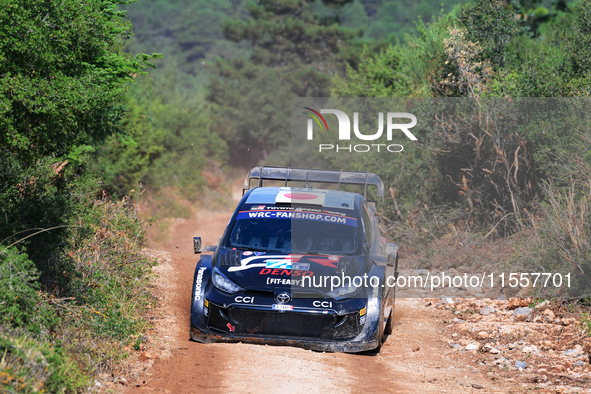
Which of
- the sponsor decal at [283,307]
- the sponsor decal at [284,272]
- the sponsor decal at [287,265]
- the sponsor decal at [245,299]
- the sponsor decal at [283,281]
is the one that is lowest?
the sponsor decal at [283,307]

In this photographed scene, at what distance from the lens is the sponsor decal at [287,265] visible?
→ 23.8 ft

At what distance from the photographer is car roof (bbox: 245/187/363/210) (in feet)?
28.1

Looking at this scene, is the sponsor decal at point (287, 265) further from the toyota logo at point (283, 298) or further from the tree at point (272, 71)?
the tree at point (272, 71)

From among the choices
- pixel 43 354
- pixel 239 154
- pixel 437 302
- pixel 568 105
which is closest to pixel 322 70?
pixel 239 154

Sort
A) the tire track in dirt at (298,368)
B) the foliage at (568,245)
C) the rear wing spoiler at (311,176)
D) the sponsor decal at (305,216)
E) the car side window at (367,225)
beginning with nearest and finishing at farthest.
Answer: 1. the tire track in dirt at (298,368)
2. the sponsor decal at (305,216)
3. the car side window at (367,225)
4. the rear wing spoiler at (311,176)
5. the foliage at (568,245)

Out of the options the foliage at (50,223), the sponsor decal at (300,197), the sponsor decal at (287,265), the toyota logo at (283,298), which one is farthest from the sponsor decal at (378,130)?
the toyota logo at (283,298)

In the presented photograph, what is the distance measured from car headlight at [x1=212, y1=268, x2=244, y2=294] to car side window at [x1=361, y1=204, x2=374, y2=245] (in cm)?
205

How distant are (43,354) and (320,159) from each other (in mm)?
20606

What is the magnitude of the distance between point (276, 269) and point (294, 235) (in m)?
0.98

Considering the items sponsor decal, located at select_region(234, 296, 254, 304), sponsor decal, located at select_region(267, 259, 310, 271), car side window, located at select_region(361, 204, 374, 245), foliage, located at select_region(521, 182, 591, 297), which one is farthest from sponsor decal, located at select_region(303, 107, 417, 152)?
sponsor decal, located at select_region(234, 296, 254, 304)

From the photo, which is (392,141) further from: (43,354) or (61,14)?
(43,354)

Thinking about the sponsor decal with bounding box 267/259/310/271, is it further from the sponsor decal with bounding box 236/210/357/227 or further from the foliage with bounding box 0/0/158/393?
the foliage with bounding box 0/0/158/393

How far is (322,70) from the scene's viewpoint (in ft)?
146

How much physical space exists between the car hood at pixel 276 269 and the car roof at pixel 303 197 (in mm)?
1095
